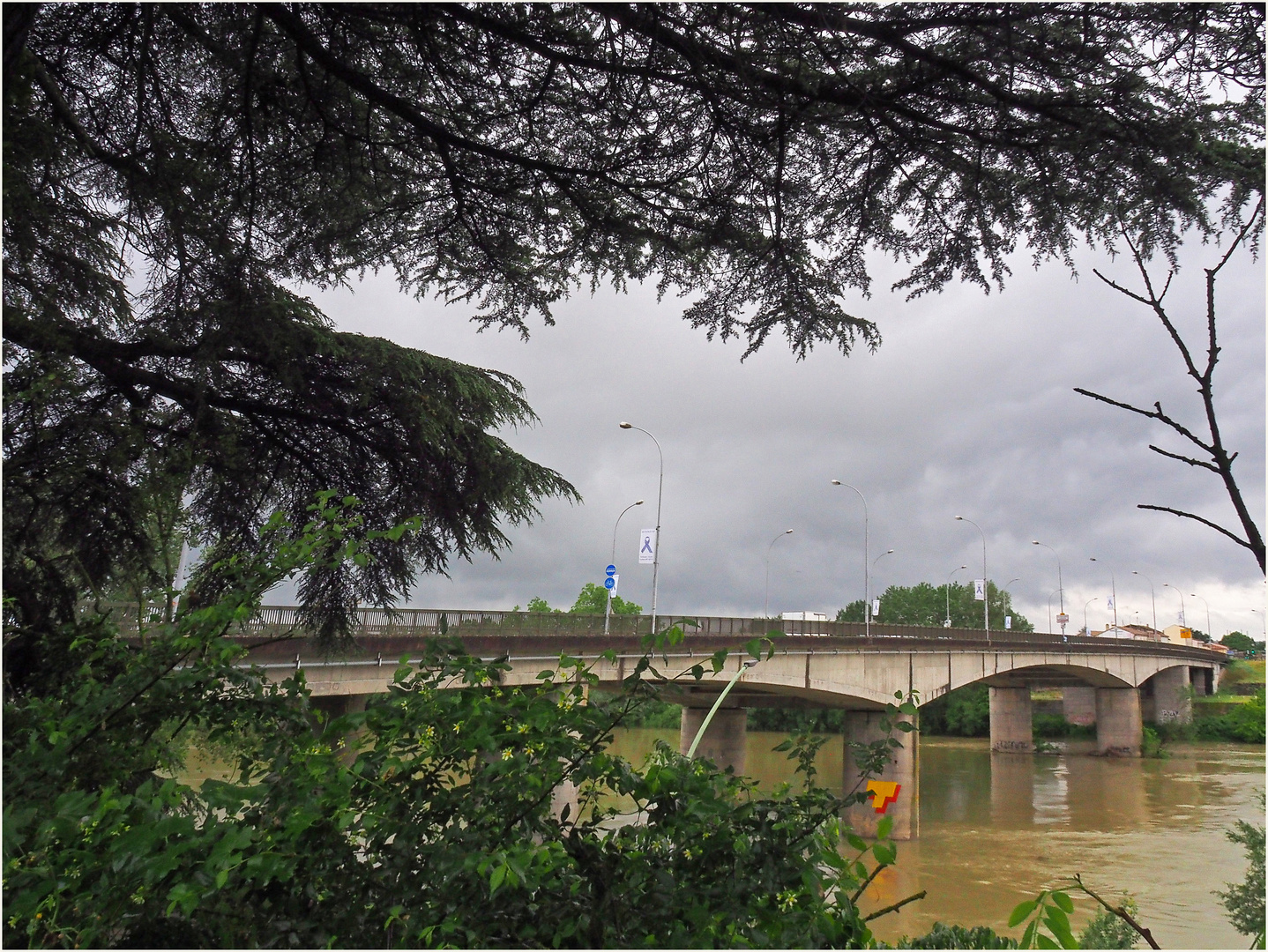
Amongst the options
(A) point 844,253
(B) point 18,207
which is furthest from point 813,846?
(B) point 18,207

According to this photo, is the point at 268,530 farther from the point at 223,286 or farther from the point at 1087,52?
the point at 1087,52

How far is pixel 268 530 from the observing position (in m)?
2.93

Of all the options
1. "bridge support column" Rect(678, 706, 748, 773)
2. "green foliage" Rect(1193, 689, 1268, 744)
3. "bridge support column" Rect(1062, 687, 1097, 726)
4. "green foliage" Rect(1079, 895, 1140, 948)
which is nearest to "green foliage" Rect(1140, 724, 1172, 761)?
"bridge support column" Rect(1062, 687, 1097, 726)

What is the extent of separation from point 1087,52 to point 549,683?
11.7 ft

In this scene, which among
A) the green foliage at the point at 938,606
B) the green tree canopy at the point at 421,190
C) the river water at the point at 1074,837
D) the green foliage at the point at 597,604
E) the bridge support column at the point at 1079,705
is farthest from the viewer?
the green foliage at the point at 938,606

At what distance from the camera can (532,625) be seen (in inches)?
771

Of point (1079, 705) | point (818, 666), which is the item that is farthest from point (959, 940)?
point (1079, 705)

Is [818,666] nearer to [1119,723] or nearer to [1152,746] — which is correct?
[1119,723]

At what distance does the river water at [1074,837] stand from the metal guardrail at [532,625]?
304cm

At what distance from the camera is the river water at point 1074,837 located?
18797 mm

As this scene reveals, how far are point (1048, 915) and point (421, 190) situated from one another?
5430mm

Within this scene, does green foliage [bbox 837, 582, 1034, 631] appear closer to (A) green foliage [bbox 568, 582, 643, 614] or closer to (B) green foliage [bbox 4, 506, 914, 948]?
(A) green foliage [bbox 568, 582, 643, 614]

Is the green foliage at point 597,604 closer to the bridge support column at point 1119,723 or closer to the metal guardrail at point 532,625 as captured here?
the metal guardrail at point 532,625

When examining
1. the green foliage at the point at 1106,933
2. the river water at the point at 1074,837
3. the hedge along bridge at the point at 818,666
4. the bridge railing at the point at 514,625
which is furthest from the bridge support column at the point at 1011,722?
the green foliage at the point at 1106,933
